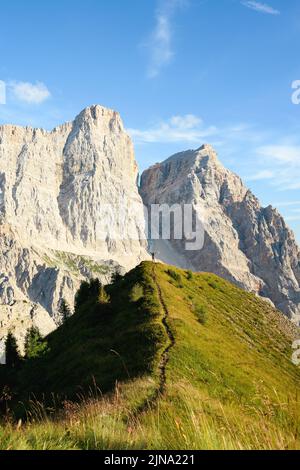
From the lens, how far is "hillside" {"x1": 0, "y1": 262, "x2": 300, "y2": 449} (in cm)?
676

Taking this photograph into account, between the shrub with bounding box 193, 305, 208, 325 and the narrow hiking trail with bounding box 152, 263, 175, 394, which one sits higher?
the narrow hiking trail with bounding box 152, 263, 175, 394

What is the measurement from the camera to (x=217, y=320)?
58.5 m

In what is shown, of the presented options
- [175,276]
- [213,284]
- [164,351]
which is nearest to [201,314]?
[175,276]

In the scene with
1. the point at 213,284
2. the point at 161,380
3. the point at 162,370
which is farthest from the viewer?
the point at 213,284

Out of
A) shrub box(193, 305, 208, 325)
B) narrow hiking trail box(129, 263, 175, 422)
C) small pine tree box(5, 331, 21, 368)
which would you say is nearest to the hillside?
narrow hiking trail box(129, 263, 175, 422)

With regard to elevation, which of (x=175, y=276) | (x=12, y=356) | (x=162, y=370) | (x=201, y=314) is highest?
(x=175, y=276)

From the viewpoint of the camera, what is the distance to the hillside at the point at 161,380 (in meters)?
6.76

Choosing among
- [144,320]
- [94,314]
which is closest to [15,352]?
[94,314]

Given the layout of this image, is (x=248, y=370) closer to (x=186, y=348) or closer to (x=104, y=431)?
(x=186, y=348)

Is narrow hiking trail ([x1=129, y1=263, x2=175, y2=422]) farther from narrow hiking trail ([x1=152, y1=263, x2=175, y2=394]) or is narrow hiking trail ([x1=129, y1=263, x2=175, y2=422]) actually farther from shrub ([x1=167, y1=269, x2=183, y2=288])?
shrub ([x1=167, y1=269, x2=183, y2=288])

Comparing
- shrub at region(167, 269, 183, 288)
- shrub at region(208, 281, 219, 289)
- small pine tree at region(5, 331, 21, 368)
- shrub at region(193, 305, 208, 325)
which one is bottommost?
small pine tree at region(5, 331, 21, 368)

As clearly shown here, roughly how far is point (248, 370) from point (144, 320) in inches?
435

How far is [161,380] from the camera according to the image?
23.5 m

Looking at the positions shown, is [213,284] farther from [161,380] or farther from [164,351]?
[161,380]
